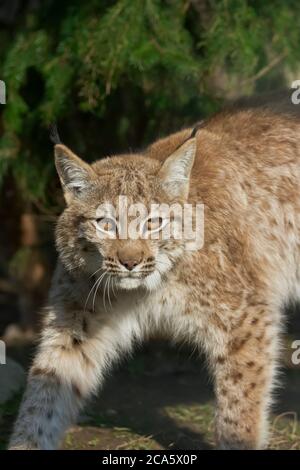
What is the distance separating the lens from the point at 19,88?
23.1 feet

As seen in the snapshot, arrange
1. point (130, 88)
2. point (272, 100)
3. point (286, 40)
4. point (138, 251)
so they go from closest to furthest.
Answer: point (138, 251) → point (272, 100) → point (286, 40) → point (130, 88)

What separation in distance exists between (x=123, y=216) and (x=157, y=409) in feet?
7.77

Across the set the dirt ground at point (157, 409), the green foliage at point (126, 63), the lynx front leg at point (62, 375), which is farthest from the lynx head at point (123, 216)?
the green foliage at point (126, 63)

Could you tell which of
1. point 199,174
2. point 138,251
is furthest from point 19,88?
point 138,251

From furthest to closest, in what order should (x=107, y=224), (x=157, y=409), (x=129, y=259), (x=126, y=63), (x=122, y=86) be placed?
(x=122, y=86)
(x=157, y=409)
(x=126, y=63)
(x=107, y=224)
(x=129, y=259)

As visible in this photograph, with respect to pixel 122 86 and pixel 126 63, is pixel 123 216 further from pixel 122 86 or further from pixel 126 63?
pixel 122 86

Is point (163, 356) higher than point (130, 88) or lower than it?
lower

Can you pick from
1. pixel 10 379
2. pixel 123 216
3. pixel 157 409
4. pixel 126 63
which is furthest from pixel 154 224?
pixel 157 409

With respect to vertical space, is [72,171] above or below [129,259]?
above

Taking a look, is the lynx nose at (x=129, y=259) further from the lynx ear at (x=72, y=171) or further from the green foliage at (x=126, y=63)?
the green foliage at (x=126, y=63)

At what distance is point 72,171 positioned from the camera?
4895 millimetres

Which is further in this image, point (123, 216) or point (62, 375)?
point (62, 375)

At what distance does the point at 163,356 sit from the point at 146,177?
2.93 metres
